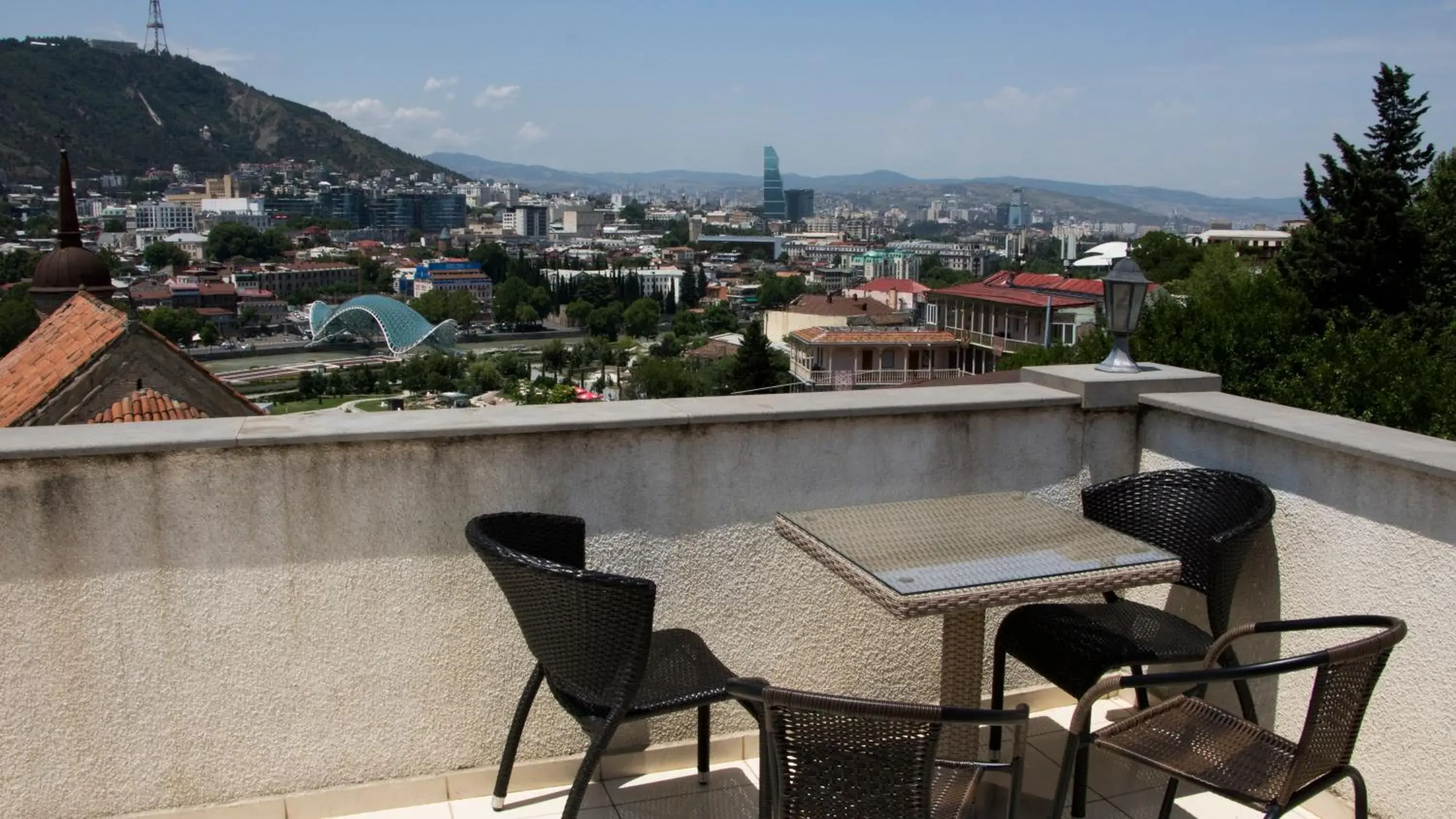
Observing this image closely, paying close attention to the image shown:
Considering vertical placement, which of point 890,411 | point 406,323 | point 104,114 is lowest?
point 406,323

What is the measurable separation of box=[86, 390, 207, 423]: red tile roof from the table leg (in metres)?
5.17

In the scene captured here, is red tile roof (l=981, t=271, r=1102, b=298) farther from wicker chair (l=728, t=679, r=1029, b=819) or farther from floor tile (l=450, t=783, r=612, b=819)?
wicker chair (l=728, t=679, r=1029, b=819)

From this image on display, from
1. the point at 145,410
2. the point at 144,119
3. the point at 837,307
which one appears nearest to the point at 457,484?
the point at 145,410

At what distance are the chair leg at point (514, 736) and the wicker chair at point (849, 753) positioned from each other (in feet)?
2.52

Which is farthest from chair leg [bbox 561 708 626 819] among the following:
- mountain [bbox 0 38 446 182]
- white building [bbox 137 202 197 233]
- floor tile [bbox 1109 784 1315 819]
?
white building [bbox 137 202 197 233]

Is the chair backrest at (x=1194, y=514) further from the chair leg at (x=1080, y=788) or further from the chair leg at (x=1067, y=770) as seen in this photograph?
the chair leg at (x=1067, y=770)

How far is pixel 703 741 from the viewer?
247 cm

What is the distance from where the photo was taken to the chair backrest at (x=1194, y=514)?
230 centimetres

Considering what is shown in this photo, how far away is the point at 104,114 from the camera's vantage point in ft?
457

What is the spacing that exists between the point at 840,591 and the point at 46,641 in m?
1.64

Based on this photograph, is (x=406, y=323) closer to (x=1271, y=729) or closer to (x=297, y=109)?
(x=1271, y=729)

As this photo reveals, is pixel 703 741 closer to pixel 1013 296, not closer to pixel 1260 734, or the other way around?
pixel 1260 734

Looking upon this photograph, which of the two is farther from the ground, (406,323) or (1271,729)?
(1271,729)

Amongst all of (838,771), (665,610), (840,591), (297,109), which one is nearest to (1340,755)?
(838,771)
